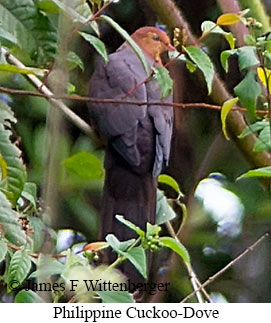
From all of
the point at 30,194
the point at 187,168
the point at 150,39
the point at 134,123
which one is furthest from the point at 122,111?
the point at 30,194

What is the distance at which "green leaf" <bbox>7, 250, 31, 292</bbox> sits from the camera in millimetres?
1575

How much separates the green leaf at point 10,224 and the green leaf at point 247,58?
48 centimetres

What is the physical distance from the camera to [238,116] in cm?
283

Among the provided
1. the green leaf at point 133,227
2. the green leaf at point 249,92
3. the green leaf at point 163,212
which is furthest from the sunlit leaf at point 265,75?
the green leaf at point 163,212

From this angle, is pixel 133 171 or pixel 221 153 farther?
pixel 221 153

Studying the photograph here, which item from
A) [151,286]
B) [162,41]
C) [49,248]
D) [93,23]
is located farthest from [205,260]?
[49,248]

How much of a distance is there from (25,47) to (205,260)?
6.48 ft

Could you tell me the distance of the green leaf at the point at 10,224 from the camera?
157cm

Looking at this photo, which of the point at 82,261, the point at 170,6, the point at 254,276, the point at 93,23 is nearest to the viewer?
the point at 82,261

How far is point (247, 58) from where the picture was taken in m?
1.68

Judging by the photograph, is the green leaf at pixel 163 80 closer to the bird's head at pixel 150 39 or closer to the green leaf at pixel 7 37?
the green leaf at pixel 7 37

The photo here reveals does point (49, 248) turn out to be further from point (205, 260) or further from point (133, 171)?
point (205, 260)

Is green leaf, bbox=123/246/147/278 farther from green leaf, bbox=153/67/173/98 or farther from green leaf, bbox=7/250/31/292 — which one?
green leaf, bbox=153/67/173/98

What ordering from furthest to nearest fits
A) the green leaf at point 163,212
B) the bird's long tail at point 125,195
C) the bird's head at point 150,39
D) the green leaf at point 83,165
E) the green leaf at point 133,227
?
the bird's head at point 150,39 → the bird's long tail at point 125,195 → the green leaf at point 163,212 → the green leaf at point 83,165 → the green leaf at point 133,227
